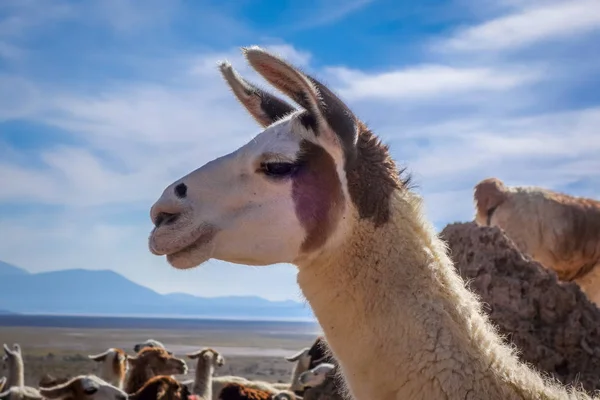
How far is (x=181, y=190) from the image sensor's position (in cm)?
360

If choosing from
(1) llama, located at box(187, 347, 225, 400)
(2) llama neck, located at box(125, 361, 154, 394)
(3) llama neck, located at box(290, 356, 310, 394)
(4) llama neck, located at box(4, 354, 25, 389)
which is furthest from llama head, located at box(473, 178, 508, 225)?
(4) llama neck, located at box(4, 354, 25, 389)

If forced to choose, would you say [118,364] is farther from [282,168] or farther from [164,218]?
[282,168]

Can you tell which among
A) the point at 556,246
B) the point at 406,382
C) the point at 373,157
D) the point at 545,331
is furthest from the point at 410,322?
the point at 556,246

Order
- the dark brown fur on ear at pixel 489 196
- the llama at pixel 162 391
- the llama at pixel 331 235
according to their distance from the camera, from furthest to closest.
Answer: the dark brown fur on ear at pixel 489 196
the llama at pixel 162 391
the llama at pixel 331 235

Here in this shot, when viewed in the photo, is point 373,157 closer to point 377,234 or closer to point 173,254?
point 377,234

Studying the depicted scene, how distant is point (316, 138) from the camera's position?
359 cm

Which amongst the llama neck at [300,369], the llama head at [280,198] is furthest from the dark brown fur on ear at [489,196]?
the llama head at [280,198]

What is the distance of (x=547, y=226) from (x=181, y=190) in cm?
973

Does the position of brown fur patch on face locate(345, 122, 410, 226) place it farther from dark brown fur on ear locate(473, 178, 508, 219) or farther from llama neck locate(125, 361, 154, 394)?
llama neck locate(125, 361, 154, 394)

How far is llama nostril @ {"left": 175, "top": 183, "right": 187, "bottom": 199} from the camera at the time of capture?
359cm

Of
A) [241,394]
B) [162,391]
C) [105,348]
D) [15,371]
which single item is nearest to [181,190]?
[162,391]

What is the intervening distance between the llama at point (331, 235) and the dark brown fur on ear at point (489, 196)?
30.1 feet

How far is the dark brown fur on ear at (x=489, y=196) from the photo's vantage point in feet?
41.4

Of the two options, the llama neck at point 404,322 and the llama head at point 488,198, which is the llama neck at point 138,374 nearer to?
the llama head at point 488,198
